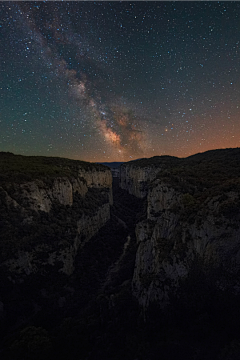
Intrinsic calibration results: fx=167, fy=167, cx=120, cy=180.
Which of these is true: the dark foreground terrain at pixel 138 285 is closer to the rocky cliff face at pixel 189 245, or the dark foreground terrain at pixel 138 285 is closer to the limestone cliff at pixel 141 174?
the rocky cliff face at pixel 189 245

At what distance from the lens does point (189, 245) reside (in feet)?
53.5

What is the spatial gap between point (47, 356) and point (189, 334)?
1197 cm

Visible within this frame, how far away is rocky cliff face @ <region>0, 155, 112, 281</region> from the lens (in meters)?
22.2

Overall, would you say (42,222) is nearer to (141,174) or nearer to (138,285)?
(138,285)

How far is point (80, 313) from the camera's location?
2058 cm

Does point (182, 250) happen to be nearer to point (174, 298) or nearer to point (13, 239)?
point (174, 298)

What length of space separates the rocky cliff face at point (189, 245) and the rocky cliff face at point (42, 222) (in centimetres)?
1328

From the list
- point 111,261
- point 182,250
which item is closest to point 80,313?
point 111,261

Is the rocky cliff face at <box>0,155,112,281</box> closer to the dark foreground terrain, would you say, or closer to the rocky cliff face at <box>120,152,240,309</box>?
the dark foreground terrain

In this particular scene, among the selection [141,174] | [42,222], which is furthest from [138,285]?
[141,174]

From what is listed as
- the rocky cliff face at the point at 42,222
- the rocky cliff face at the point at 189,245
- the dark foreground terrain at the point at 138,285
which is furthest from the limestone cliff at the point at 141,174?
the rocky cliff face at the point at 189,245

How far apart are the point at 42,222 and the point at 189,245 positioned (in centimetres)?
2350

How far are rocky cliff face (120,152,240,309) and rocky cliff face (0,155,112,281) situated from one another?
13284 mm

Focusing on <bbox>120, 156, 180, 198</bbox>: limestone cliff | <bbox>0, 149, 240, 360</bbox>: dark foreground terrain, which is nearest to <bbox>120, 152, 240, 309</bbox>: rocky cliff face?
<bbox>0, 149, 240, 360</bbox>: dark foreground terrain
